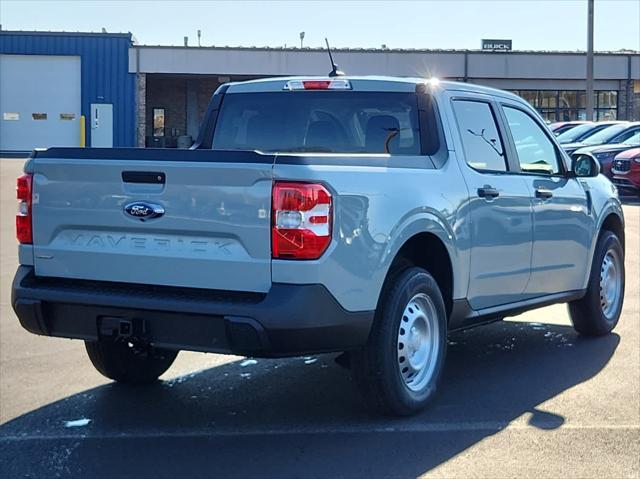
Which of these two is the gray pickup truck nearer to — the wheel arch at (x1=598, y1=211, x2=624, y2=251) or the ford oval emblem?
the ford oval emblem

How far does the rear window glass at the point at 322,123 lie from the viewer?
18.8ft

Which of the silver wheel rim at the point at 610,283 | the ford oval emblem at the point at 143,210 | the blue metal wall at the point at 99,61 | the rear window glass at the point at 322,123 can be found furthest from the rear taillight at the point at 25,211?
the blue metal wall at the point at 99,61

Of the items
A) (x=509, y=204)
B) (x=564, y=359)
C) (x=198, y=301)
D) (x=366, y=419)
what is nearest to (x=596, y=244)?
(x=564, y=359)

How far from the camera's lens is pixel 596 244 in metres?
7.24

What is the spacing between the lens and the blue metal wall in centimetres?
3888

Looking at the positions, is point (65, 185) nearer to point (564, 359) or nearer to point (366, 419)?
point (366, 419)

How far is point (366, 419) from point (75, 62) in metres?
36.9

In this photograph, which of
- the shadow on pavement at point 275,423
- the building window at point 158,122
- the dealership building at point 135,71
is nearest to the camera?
the shadow on pavement at point 275,423

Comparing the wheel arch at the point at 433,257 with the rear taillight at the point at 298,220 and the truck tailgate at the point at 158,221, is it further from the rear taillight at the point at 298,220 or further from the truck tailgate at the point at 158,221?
the truck tailgate at the point at 158,221

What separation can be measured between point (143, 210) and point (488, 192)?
90.3 inches

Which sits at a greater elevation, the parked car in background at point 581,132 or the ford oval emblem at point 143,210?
the parked car in background at point 581,132

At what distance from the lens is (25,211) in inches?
195

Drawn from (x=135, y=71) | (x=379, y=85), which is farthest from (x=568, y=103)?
(x=379, y=85)

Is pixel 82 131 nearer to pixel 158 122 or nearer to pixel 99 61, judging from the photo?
pixel 99 61
